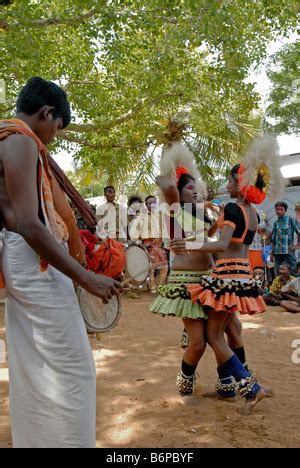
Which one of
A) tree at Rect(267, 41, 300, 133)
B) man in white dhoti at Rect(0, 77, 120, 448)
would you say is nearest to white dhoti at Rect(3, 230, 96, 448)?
man in white dhoti at Rect(0, 77, 120, 448)

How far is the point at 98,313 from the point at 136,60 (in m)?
6.29

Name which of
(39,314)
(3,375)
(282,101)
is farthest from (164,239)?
(282,101)

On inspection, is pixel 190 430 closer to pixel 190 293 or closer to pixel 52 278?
pixel 190 293

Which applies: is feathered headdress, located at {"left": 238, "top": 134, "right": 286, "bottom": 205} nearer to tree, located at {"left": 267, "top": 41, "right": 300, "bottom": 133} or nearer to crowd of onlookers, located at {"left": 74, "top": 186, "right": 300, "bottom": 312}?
crowd of onlookers, located at {"left": 74, "top": 186, "right": 300, "bottom": 312}

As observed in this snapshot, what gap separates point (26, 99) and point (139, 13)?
713cm

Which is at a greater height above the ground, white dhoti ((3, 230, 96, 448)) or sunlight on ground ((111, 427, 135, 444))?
white dhoti ((3, 230, 96, 448))

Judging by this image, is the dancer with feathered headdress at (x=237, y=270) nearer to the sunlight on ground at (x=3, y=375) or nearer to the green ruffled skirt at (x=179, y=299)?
the green ruffled skirt at (x=179, y=299)

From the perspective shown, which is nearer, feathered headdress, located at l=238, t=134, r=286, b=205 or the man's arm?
the man's arm

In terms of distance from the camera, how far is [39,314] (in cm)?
195

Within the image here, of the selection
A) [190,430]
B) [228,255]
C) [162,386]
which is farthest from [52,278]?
[162,386]

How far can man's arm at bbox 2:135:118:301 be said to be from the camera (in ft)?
6.17

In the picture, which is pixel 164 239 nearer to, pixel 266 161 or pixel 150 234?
pixel 150 234

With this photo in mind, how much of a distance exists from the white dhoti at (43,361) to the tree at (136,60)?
713 centimetres

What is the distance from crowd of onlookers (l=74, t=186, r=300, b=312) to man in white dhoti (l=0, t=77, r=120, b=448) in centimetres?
696
